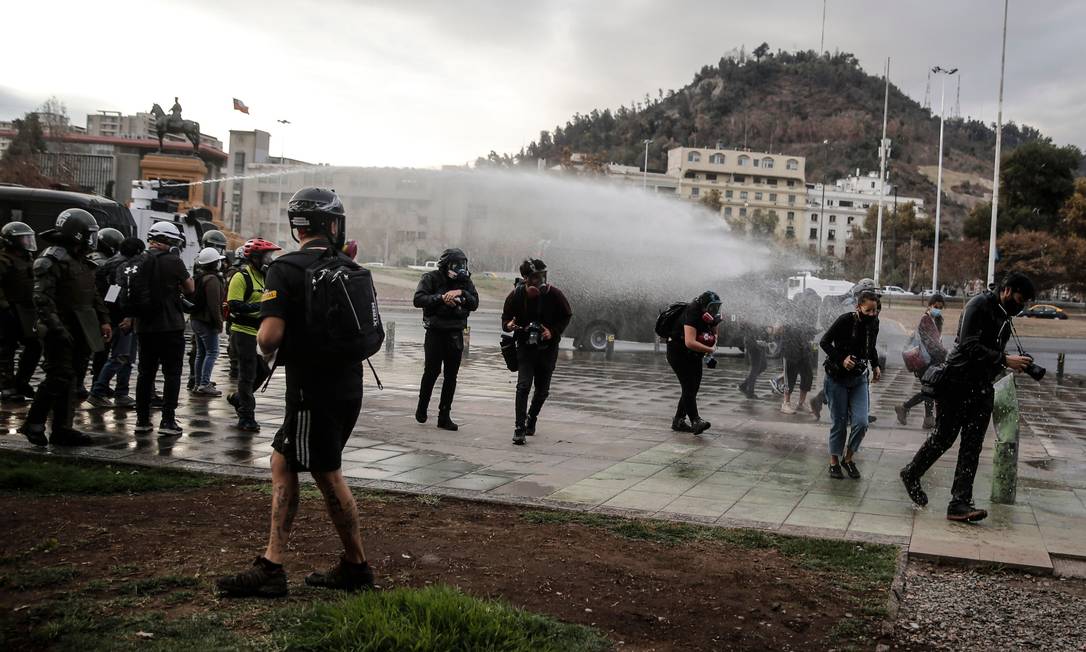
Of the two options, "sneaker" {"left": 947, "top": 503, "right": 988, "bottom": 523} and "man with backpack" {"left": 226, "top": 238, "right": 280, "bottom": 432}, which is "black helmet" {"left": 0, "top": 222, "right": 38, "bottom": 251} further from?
"sneaker" {"left": 947, "top": 503, "right": 988, "bottom": 523}

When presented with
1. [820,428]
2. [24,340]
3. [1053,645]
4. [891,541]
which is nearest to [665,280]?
[820,428]

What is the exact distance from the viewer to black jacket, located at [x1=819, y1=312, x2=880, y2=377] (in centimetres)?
798

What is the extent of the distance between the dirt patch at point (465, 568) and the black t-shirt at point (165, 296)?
264 cm

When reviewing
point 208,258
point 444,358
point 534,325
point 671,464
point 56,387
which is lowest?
point 671,464

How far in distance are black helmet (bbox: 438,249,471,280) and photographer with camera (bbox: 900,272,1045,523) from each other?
4.90 meters

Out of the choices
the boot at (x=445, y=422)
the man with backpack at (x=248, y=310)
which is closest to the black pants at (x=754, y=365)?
the boot at (x=445, y=422)

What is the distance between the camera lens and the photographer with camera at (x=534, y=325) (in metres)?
9.27

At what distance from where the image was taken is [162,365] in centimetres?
825

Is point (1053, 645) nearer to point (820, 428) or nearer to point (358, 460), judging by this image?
point (358, 460)

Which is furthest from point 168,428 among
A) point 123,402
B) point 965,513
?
point 965,513

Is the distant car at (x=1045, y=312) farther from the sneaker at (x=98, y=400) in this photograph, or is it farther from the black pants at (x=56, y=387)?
the black pants at (x=56, y=387)

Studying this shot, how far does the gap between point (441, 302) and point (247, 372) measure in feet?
6.85

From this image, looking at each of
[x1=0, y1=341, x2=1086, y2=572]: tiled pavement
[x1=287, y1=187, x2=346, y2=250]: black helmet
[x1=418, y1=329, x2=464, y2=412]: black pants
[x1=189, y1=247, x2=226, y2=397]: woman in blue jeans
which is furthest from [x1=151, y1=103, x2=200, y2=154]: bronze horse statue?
[x1=287, y1=187, x2=346, y2=250]: black helmet

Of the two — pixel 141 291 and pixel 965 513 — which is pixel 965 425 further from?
pixel 141 291
